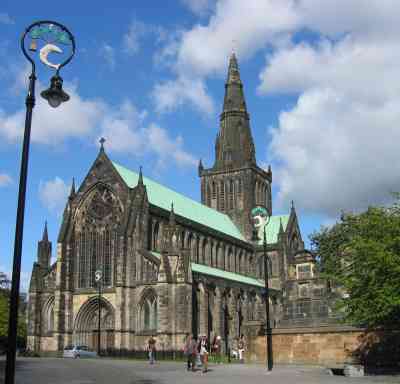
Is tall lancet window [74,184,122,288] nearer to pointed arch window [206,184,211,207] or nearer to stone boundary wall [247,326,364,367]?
stone boundary wall [247,326,364,367]

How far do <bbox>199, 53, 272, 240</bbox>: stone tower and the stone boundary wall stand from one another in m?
45.6

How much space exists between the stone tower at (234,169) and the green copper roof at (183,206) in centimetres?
282

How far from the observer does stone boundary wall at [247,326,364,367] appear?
29.1m

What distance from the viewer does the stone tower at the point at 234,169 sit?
78.9 meters

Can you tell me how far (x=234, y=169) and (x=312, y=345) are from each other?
51.0 metres

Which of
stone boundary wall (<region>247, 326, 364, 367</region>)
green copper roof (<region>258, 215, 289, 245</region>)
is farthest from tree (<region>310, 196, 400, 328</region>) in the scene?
green copper roof (<region>258, 215, 289, 245</region>)

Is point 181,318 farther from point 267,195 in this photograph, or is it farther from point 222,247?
point 267,195

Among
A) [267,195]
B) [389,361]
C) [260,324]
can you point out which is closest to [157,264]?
[260,324]

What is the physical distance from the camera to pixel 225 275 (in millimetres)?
63781

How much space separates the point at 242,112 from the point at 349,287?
60775 mm

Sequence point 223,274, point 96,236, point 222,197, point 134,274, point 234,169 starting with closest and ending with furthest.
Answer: point 134,274
point 96,236
point 223,274
point 234,169
point 222,197

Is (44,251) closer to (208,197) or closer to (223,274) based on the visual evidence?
(223,274)

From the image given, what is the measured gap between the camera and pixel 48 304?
55094mm

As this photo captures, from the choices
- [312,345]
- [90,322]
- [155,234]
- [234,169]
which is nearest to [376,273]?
[312,345]
